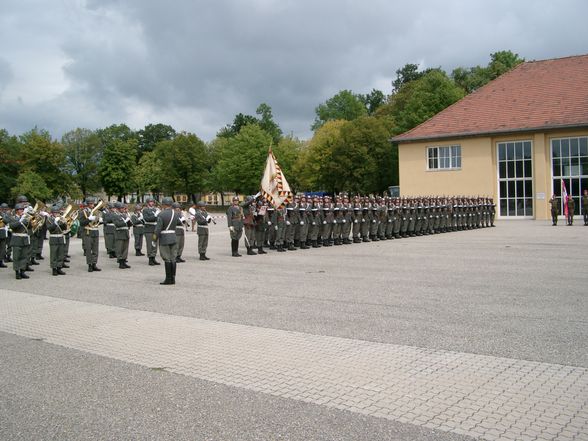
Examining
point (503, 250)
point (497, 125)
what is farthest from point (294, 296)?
point (497, 125)

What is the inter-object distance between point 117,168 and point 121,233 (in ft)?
246

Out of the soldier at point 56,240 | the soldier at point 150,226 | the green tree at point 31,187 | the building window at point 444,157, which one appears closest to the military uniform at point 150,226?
the soldier at point 150,226

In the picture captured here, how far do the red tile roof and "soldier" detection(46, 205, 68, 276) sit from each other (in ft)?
97.6

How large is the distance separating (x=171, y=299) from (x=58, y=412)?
5.47m

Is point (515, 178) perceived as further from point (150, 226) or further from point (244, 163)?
point (244, 163)

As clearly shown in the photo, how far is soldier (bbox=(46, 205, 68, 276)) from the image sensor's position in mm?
14773

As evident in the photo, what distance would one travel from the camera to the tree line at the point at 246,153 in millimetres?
56719

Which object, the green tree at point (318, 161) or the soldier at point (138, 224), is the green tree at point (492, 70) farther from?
the soldier at point (138, 224)

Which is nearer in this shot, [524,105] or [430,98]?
[524,105]

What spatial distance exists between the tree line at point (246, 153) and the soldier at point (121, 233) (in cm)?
4134

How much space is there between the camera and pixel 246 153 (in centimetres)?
7244

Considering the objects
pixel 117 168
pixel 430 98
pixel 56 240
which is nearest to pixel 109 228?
pixel 56 240

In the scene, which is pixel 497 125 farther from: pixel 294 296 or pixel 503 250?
pixel 294 296

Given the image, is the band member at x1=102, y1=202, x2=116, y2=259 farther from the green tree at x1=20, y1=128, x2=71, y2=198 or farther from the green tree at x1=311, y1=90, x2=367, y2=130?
the green tree at x1=311, y1=90, x2=367, y2=130
